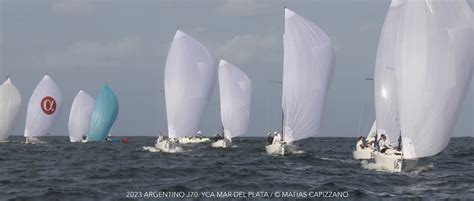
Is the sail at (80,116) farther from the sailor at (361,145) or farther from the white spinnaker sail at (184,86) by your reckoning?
the sailor at (361,145)

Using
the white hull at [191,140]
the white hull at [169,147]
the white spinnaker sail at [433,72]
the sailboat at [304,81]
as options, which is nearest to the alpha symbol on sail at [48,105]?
the white hull at [191,140]

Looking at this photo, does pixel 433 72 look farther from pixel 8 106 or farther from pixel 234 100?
pixel 8 106

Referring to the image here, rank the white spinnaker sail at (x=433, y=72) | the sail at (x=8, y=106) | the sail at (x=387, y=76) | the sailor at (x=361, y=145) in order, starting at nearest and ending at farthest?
the white spinnaker sail at (x=433, y=72), the sail at (x=387, y=76), the sailor at (x=361, y=145), the sail at (x=8, y=106)

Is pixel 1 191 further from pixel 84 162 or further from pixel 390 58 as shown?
pixel 390 58

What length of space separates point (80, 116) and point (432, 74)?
59986 mm

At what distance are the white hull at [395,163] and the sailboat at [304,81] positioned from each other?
13.7 meters

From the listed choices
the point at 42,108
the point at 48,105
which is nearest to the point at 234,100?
the point at 48,105

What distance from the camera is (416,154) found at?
100 feet

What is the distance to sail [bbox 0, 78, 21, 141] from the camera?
68938mm

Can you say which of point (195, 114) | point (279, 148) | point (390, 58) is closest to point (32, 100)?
point (195, 114)

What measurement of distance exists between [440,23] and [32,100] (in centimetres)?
5301

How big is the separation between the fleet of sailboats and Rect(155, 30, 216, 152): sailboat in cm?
7

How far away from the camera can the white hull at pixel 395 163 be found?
102ft

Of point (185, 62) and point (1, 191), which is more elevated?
point (185, 62)
